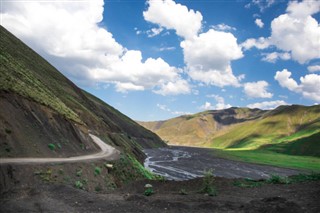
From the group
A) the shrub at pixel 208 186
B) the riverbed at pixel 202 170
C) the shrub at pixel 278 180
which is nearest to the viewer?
the shrub at pixel 208 186

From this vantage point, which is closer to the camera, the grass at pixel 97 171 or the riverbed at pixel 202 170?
the grass at pixel 97 171

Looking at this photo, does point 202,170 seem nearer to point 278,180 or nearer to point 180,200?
point 278,180

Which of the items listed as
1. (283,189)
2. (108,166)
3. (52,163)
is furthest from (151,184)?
(108,166)

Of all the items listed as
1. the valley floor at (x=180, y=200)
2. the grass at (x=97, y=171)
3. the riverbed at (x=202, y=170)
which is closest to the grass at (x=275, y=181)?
the valley floor at (x=180, y=200)

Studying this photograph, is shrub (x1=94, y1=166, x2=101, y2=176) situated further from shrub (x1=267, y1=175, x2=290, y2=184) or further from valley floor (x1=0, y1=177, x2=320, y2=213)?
shrub (x1=267, y1=175, x2=290, y2=184)

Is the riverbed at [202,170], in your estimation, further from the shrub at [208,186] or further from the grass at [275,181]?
the shrub at [208,186]

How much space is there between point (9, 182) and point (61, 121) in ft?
102

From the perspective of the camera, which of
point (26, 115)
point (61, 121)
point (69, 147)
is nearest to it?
point (26, 115)

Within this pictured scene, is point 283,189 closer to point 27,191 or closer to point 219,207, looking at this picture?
point 219,207

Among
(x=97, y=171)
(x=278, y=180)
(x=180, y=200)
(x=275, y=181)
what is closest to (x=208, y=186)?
(x=180, y=200)

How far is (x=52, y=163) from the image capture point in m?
34.2

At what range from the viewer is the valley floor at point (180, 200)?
15703 millimetres

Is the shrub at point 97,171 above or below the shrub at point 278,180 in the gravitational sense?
below

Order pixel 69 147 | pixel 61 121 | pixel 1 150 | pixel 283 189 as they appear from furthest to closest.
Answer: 1. pixel 61 121
2. pixel 69 147
3. pixel 1 150
4. pixel 283 189
